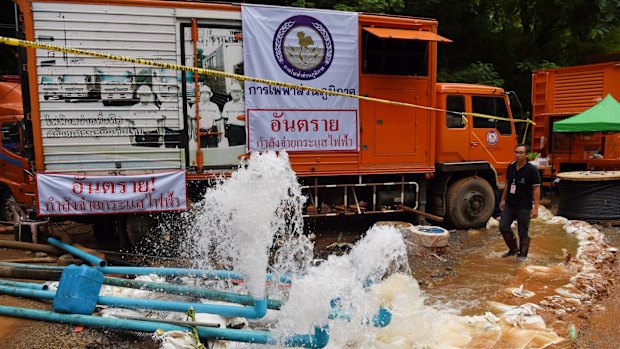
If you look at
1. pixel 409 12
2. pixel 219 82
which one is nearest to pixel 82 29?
pixel 219 82

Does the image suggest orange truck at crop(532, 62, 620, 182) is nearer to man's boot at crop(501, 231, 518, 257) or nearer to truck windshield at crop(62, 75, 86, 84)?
man's boot at crop(501, 231, 518, 257)

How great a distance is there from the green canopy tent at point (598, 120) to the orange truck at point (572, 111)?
803mm

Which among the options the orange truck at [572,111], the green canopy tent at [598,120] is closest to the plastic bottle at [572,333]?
the green canopy tent at [598,120]

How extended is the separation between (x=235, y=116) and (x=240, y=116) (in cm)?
8

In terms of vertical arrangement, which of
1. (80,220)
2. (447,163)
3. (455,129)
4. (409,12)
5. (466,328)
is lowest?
(466,328)

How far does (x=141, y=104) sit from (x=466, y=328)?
16.4 feet

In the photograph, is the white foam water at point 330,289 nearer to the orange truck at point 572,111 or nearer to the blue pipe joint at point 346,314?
the blue pipe joint at point 346,314

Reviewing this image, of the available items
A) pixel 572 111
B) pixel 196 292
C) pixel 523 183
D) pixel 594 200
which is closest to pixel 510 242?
pixel 523 183

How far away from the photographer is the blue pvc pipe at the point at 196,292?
379 centimetres

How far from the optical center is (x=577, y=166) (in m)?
12.0

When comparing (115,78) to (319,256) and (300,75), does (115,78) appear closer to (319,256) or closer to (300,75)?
(300,75)

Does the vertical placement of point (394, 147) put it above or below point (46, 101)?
below

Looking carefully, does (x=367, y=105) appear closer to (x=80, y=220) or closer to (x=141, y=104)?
(x=141, y=104)

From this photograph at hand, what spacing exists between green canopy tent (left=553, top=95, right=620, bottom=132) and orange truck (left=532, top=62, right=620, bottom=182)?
32.6 inches
